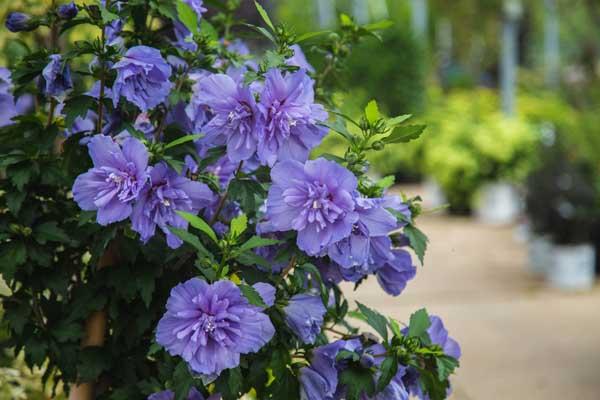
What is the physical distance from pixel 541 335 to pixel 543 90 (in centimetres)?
1043

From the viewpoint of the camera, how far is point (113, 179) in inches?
46.9

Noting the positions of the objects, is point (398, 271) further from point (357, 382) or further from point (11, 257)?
point (11, 257)

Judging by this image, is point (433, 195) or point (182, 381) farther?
point (433, 195)

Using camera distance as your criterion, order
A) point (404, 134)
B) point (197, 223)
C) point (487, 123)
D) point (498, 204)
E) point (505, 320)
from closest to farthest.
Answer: point (197, 223) → point (404, 134) → point (505, 320) → point (498, 204) → point (487, 123)

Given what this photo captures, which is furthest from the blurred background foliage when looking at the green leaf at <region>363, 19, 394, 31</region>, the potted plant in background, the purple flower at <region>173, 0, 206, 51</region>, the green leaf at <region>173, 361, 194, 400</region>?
the green leaf at <region>173, 361, 194, 400</region>

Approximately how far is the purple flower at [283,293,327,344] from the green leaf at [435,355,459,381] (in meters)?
0.21

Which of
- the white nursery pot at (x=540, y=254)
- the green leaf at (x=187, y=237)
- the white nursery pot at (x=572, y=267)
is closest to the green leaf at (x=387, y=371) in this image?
the green leaf at (x=187, y=237)

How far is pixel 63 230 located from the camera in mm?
1428

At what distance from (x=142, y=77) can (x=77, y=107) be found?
0.12m

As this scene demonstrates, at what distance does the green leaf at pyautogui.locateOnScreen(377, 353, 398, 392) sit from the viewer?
4.16 ft

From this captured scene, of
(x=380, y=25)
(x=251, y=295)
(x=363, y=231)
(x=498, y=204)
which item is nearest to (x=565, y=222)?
(x=498, y=204)

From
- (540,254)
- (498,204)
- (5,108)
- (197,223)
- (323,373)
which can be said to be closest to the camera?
(197,223)

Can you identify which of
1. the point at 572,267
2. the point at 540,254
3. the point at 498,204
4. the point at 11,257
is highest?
the point at 11,257

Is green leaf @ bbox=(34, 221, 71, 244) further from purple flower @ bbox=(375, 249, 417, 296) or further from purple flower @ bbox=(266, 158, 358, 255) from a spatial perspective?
purple flower @ bbox=(375, 249, 417, 296)
